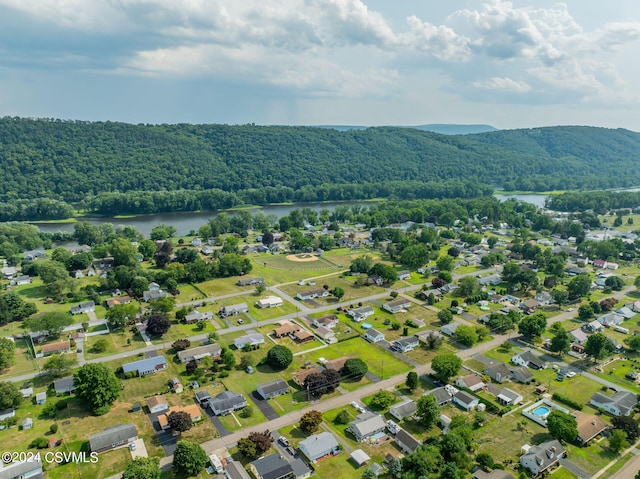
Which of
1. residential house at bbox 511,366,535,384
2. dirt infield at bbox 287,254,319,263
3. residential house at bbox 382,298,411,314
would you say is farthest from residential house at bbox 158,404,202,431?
dirt infield at bbox 287,254,319,263

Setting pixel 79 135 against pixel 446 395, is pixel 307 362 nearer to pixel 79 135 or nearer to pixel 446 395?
pixel 446 395

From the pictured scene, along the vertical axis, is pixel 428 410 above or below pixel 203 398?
above

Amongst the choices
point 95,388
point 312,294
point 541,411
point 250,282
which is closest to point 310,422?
point 95,388

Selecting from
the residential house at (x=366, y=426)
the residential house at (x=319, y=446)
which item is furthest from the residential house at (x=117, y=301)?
the residential house at (x=366, y=426)

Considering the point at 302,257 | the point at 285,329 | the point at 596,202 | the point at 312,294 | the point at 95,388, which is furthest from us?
the point at 596,202

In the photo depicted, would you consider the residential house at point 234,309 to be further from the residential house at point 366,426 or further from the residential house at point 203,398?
the residential house at point 366,426

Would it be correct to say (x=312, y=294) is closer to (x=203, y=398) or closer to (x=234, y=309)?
(x=234, y=309)
